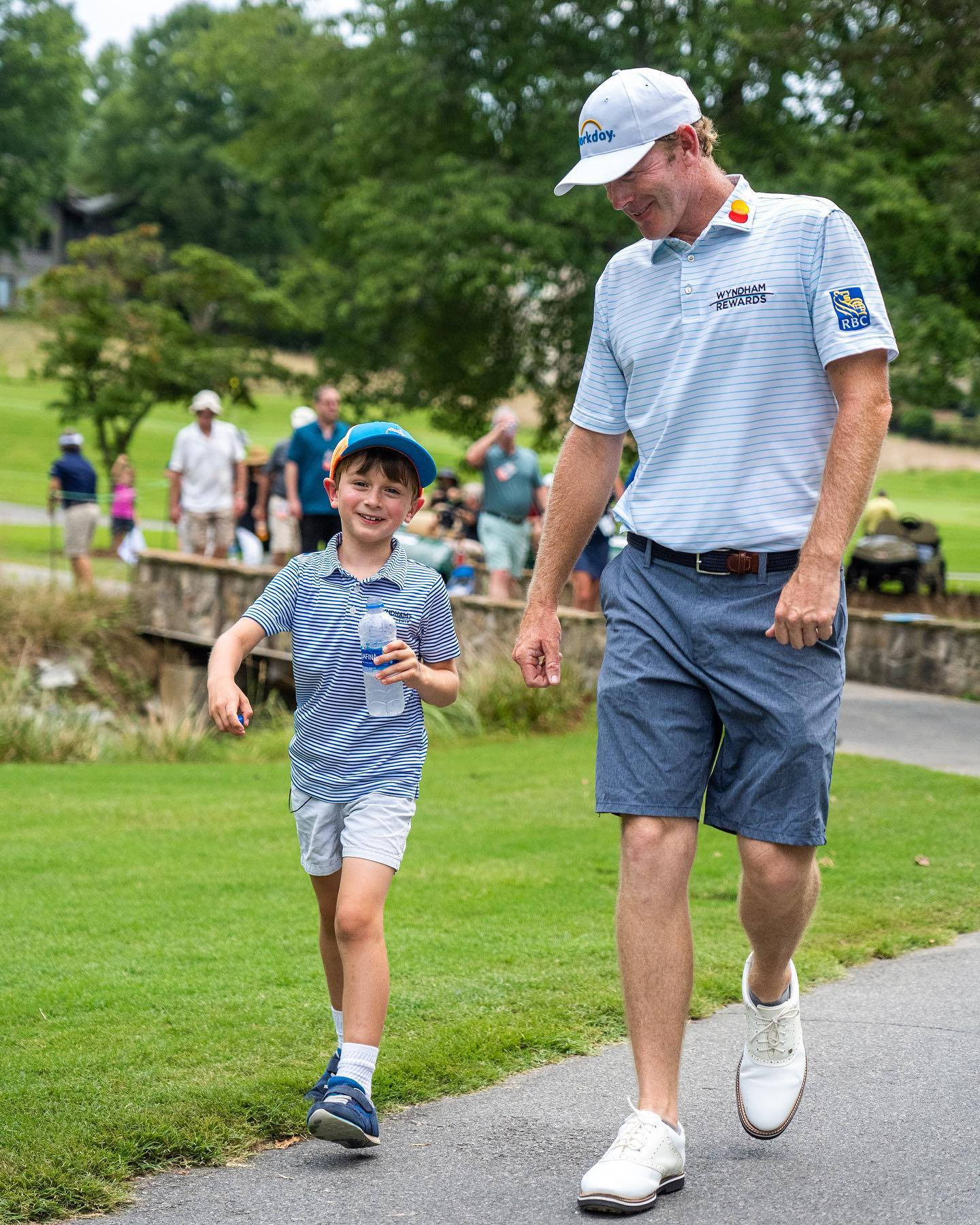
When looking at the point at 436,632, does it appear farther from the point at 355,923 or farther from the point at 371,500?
the point at 355,923

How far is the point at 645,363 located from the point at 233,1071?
2.10 metres

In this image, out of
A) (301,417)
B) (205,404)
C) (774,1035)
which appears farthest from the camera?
(205,404)

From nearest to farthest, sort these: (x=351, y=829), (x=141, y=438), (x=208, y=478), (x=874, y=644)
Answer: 1. (x=351, y=829)
2. (x=874, y=644)
3. (x=208, y=478)
4. (x=141, y=438)

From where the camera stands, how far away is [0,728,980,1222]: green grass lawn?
375 centimetres

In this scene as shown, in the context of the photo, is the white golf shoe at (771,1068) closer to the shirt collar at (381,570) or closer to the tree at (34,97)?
the shirt collar at (381,570)

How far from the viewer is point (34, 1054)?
13.8 feet

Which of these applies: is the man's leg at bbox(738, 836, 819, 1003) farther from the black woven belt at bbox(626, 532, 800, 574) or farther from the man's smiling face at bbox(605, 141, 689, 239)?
the man's smiling face at bbox(605, 141, 689, 239)

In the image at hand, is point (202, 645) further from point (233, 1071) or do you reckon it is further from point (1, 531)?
point (233, 1071)

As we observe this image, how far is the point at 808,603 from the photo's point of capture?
3232 mm

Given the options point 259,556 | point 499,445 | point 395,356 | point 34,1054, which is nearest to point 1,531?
point 259,556

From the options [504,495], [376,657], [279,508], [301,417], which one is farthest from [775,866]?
[279,508]

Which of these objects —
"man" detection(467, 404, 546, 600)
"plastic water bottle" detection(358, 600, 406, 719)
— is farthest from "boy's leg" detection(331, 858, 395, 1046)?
"man" detection(467, 404, 546, 600)

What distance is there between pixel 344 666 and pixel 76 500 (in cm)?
1718

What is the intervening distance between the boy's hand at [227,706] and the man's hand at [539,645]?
2.21 feet
